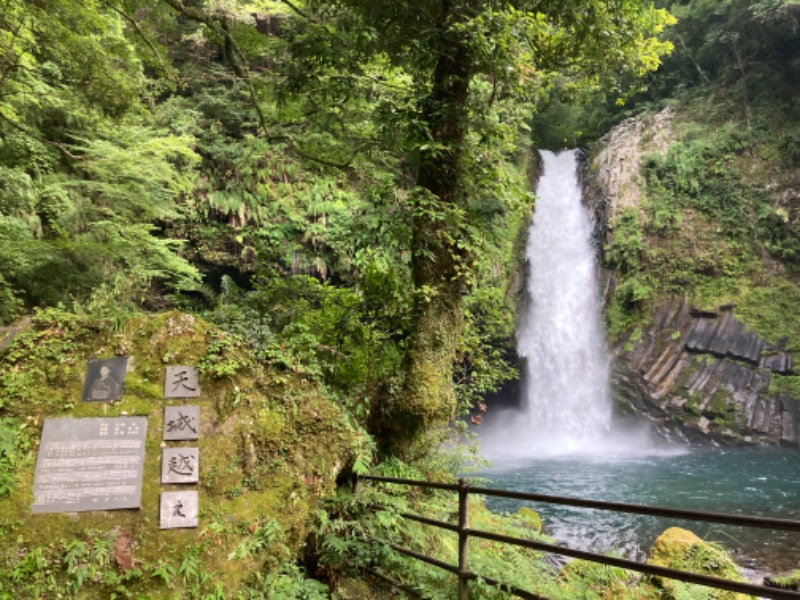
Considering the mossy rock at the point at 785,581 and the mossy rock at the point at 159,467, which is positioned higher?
the mossy rock at the point at 159,467

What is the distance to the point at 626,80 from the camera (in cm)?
2369

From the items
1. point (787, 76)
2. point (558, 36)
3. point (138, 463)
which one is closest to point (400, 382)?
point (138, 463)

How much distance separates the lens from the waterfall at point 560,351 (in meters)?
16.7

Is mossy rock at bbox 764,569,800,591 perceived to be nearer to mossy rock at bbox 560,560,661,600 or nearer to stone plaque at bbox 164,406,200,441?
mossy rock at bbox 560,560,661,600

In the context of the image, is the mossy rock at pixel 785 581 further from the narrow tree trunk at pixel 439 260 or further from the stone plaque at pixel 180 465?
the stone plaque at pixel 180 465

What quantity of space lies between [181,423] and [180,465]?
1.01ft

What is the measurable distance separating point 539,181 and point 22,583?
20.0 meters

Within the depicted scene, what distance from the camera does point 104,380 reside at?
382 centimetres

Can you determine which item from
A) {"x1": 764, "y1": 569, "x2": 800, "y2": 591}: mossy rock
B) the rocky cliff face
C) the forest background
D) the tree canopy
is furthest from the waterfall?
Answer: the tree canopy

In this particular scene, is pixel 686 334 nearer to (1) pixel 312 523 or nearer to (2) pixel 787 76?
(2) pixel 787 76

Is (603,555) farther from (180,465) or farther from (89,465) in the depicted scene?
(89,465)

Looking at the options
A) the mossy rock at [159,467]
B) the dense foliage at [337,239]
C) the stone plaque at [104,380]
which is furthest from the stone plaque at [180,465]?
the stone plaque at [104,380]

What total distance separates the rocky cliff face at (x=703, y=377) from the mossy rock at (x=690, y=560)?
34.3 ft

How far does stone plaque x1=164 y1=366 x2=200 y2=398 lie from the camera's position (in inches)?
154
